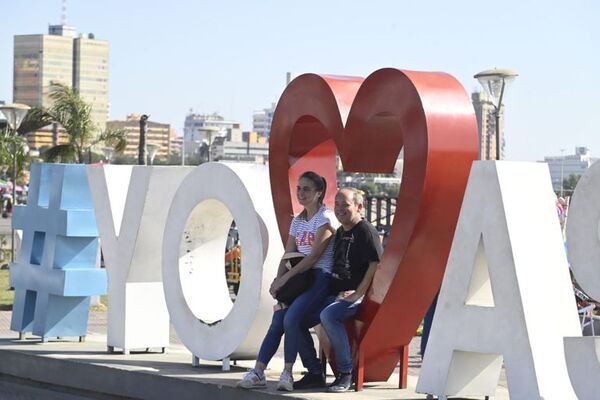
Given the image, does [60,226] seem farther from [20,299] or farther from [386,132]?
[386,132]

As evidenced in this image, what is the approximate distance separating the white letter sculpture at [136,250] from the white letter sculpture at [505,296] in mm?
3866

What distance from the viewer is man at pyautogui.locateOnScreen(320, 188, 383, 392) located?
30.3 ft

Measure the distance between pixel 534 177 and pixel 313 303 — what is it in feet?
6.70

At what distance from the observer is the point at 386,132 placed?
32.3ft

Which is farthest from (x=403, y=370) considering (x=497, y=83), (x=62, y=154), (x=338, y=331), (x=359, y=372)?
(x=62, y=154)

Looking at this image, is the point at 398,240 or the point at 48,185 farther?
the point at 48,185

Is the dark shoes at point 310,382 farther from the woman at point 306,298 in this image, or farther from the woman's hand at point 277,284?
the woman's hand at point 277,284

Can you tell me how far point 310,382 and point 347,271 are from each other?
2.96 feet

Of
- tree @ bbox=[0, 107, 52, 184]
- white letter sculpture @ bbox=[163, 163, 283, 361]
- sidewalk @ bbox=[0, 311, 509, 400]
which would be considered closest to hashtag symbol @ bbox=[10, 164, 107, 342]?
sidewalk @ bbox=[0, 311, 509, 400]

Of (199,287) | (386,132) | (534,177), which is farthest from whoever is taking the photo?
(199,287)

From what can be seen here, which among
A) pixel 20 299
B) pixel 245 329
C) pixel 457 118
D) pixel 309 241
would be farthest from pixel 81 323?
pixel 457 118

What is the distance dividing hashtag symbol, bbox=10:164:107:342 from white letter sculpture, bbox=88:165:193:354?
0.59 m

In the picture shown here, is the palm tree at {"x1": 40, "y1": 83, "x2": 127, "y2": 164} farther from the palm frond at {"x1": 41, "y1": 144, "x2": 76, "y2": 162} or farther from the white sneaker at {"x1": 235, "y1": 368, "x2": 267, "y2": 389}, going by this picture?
the white sneaker at {"x1": 235, "y1": 368, "x2": 267, "y2": 389}

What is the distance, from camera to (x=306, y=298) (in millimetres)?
9391
